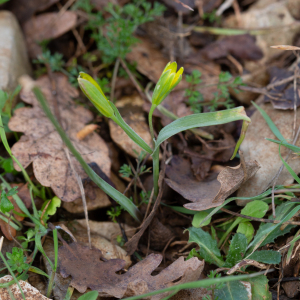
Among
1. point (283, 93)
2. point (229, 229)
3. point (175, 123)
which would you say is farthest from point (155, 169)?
point (283, 93)

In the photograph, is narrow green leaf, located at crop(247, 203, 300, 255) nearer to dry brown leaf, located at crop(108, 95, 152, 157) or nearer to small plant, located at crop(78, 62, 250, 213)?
small plant, located at crop(78, 62, 250, 213)

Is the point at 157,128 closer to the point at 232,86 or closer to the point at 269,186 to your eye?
the point at 232,86

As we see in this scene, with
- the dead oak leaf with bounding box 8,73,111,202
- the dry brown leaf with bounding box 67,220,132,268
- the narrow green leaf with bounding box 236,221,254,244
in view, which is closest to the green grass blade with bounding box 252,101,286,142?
the narrow green leaf with bounding box 236,221,254,244

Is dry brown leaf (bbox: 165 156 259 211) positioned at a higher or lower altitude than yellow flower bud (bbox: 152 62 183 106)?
lower

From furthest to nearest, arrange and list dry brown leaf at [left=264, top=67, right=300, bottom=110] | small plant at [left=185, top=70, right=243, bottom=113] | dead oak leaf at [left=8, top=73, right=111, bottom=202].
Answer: small plant at [left=185, top=70, right=243, bottom=113] → dry brown leaf at [left=264, top=67, right=300, bottom=110] → dead oak leaf at [left=8, top=73, right=111, bottom=202]

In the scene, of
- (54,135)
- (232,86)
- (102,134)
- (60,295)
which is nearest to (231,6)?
(232,86)

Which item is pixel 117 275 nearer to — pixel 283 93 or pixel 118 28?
pixel 283 93
